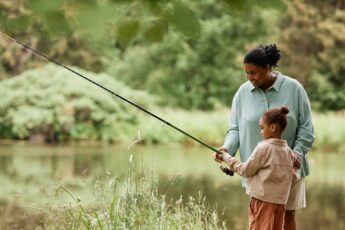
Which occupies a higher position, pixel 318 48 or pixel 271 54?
pixel 318 48

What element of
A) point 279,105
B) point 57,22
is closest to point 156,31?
point 57,22

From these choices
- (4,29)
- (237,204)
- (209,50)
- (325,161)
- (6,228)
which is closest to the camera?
(4,29)

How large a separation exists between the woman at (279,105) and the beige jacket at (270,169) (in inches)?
5.4

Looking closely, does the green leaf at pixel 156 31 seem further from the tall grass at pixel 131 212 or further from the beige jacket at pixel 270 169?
the tall grass at pixel 131 212

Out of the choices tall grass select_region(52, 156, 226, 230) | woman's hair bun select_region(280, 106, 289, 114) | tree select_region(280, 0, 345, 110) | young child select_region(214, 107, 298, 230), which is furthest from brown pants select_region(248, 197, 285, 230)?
tree select_region(280, 0, 345, 110)

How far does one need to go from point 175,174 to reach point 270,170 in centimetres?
208

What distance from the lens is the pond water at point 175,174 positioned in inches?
269

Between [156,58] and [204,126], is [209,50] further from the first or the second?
[204,126]

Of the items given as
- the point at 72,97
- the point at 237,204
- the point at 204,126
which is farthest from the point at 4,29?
the point at 72,97

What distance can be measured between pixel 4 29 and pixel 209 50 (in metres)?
17.9

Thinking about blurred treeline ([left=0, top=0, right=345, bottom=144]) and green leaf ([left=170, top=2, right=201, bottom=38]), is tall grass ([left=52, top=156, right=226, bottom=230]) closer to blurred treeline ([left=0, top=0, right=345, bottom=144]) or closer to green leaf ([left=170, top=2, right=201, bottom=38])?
green leaf ([left=170, top=2, right=201, bottom=38])

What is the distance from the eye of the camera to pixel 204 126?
15.2 meters

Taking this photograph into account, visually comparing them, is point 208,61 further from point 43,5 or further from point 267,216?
point 43,5

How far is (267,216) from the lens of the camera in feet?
10.1
